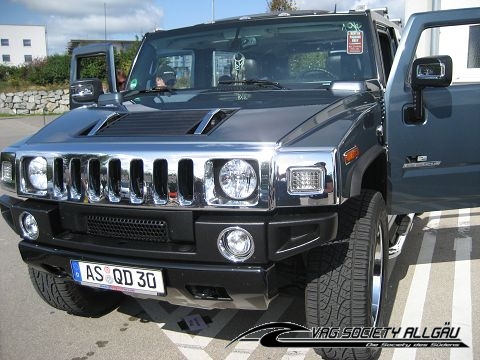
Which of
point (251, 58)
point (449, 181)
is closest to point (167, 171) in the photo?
point (251, 58)

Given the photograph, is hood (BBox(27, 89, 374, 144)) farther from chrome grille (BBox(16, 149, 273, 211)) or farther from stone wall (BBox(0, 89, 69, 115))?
stone wall (BBox(0, 89, 69, 115))

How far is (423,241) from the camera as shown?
4.96 metres

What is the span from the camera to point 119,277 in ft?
8.34

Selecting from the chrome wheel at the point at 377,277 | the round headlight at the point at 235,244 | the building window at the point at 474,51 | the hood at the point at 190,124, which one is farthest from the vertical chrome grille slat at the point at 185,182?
the building window at the point at 474,51

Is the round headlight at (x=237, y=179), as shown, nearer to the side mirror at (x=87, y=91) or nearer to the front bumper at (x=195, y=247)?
the front bumper at (x=195, y=247)

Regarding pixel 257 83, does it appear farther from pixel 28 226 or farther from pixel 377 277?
pixel 28 226

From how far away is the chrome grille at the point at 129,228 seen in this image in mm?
2438

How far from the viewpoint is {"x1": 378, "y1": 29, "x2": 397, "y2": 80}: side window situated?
12.1 feet

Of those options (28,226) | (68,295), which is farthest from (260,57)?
(68,295)

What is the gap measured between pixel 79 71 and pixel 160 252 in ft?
10.8

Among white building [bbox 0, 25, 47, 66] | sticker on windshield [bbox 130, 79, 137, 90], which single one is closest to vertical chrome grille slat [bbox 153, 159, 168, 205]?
sticker on windshield [bbox 130, 79, 137, 90]

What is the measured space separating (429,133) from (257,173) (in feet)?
5.03

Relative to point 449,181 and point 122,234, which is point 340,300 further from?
point 449,181
